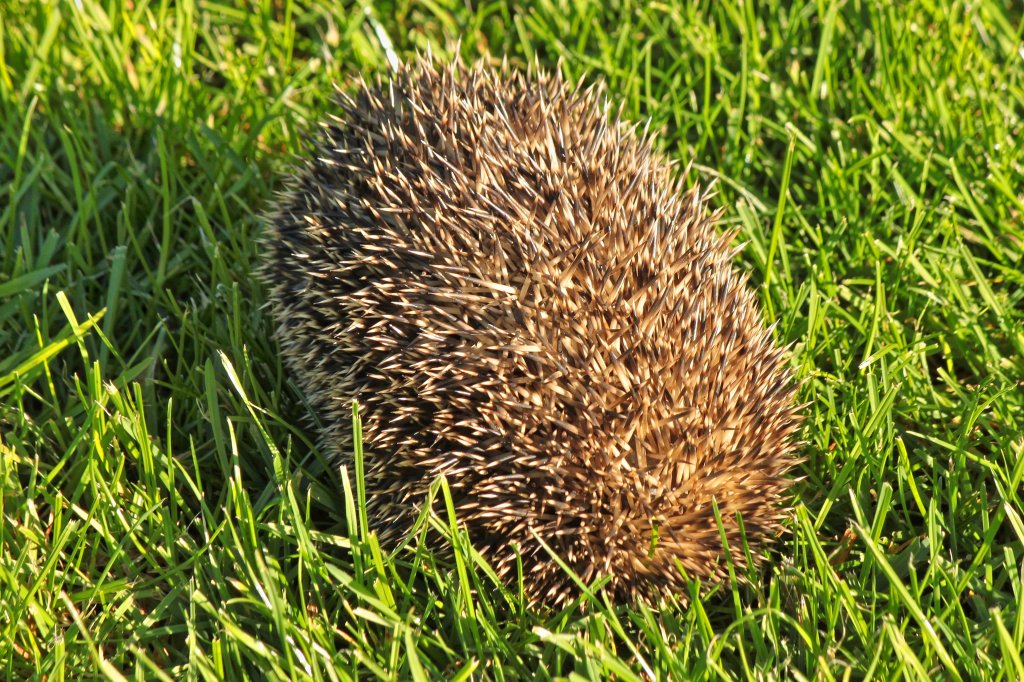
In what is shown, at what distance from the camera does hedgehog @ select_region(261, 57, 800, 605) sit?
3635 mm

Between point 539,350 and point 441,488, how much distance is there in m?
0.65

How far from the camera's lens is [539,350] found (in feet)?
12.0

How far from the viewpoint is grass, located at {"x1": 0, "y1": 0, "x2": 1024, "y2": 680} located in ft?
12.5

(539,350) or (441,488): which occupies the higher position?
(539,350)

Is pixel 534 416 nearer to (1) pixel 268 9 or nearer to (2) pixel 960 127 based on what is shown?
(2) pixel 960 127

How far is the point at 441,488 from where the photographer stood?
3836mm

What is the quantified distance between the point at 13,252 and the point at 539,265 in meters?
3.16

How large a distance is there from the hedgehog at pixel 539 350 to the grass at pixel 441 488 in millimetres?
220

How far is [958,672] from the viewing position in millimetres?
3625

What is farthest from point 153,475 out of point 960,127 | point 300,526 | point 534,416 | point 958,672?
point 960,127

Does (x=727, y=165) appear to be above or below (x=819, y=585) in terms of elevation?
above

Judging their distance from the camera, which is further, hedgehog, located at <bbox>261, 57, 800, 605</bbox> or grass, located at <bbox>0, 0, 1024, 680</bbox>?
grass, located at <bbox>0, 0, 1024, 680</bbox>

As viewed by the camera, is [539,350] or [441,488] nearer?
[539,350]

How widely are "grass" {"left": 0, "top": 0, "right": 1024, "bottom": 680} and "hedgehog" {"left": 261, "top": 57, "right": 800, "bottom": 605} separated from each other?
0.72ft
